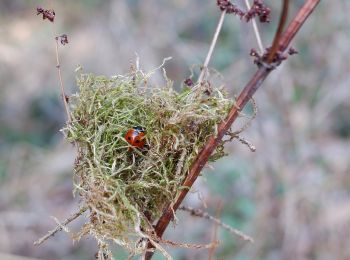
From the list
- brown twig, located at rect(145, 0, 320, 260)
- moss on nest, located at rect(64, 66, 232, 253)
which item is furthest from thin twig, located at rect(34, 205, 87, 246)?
brown twig, located at rect(145, 0, 320, 260)

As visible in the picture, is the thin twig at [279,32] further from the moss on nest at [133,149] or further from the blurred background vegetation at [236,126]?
the blurred background vegetation at [236,126]

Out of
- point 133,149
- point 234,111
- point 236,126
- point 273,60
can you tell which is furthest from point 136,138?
point 236,126

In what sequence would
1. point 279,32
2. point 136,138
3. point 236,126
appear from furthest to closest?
1. point 236,126
2. point 136,138
3. point 279,32

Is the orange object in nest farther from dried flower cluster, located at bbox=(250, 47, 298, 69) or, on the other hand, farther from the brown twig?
dried flower cluster, located at bbox=(250, 47, 298, 69)

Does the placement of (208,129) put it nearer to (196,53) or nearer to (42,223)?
(42,223)

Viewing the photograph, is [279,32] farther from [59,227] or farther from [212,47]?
[59,227]

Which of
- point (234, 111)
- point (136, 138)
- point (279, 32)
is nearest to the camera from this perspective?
point (279, 32)

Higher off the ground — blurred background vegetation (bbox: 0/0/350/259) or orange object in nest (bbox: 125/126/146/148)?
blurred background vegetation (bbox: 0/0/350/259)
